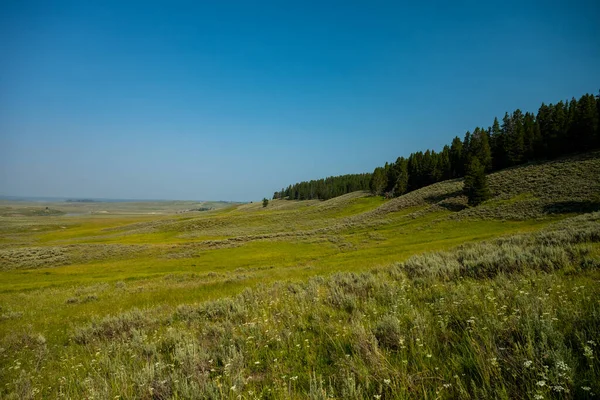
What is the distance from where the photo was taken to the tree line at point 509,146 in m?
57.8

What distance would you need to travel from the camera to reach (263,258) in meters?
32.5

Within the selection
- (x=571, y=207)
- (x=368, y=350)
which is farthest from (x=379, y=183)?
(x=368, y=350)

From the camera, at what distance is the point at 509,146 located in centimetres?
6981

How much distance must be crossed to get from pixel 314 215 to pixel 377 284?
251 feet

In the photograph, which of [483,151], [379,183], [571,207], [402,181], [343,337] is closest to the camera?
[343,337]

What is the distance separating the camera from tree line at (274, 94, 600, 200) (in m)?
57.8

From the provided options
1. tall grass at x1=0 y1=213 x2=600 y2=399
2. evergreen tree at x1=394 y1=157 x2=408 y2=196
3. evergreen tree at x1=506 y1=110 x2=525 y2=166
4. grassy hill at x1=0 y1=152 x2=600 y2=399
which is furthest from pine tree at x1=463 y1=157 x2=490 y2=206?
tall grass at x1=0 y1=213 x2=600 y2=399

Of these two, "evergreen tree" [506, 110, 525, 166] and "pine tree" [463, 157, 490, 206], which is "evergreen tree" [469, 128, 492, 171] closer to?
"evergreen tree" [506, 110, 525, 166]

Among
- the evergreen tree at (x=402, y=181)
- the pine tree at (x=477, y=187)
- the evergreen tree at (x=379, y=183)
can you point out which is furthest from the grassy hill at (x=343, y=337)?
the evergreen tree at (x=379, y=183)

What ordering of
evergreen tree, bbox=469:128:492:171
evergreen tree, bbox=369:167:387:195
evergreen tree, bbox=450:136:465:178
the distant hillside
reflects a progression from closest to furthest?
the distant hillside, evergreen tree, bbox=469:128:492:171, evergreen tree, bbox=450:136:465:178, evergreen tree, bbox=369:167:387:195

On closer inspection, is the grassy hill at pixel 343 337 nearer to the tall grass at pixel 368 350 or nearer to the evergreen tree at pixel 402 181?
the tall grass at pixel 368 350

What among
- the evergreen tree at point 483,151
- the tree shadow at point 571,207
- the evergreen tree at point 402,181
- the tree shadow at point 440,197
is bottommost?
the tree shadow at point 571,207

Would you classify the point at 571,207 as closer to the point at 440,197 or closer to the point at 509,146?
the point at 440,197

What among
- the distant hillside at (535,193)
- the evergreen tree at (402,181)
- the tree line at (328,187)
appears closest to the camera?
the distant hillside at (535,193)
